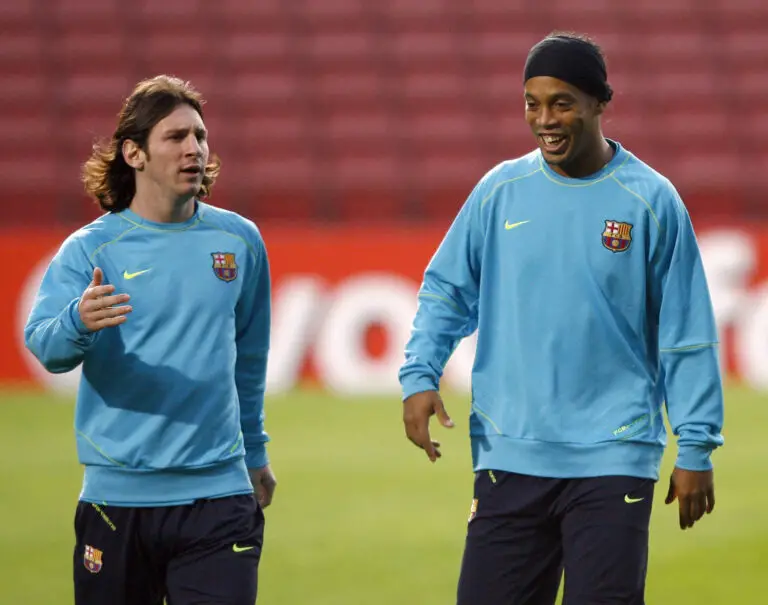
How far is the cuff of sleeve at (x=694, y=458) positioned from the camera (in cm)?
365

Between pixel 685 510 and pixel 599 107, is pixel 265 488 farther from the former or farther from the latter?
pixel 599 107

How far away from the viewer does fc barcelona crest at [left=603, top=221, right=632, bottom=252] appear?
3.75 meters

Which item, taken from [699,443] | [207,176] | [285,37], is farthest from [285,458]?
[285,37]

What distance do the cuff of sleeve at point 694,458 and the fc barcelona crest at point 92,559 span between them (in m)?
1.50

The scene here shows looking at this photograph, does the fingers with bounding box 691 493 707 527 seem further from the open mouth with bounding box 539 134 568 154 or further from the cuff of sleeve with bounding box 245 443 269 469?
the cuff of sleeve with bounding box 245 443 269 469

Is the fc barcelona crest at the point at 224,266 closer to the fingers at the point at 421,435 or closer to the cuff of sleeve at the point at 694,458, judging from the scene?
the fingers at the point at 421,435

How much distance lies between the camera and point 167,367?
12.5ft

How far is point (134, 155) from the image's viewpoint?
13.0 feet

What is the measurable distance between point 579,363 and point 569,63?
0.77 m

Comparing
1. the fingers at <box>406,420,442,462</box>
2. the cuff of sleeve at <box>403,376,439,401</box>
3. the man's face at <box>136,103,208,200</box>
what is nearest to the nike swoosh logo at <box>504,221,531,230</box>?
the cuff of sleeve at <box>403,376,439,401</box>

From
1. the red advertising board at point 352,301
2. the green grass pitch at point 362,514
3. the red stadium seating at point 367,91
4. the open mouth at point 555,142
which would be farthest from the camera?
the red stadium seating at point 367,91

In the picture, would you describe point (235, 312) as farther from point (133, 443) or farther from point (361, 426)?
point (361, 426)

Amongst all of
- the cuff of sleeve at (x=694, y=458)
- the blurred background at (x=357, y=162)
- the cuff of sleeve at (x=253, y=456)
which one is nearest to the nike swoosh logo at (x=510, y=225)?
the cuff of sleeve at (x=694, y=458)

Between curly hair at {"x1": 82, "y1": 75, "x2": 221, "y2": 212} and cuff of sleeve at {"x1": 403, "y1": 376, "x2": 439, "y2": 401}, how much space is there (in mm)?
933
